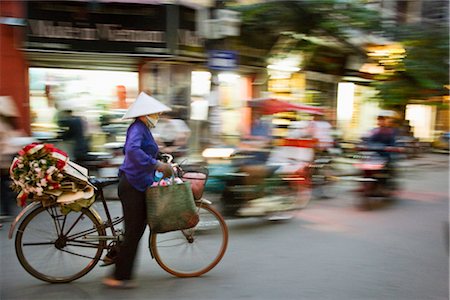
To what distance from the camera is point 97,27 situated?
1037 centimetres

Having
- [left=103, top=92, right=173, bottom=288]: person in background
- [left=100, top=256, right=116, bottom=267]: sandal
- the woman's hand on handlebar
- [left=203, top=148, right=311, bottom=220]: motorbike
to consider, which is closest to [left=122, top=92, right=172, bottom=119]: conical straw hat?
[left=103, top=92, right=173, bottom=288]: person in background

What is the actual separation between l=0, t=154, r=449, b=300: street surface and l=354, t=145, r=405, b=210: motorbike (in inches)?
28.7

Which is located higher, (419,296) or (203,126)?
(203,126)

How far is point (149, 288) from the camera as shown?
4.05m

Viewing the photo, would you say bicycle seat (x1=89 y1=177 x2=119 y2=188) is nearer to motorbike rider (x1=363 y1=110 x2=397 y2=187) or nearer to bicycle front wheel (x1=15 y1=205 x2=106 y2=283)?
bicycle front wheel (x1=15 y1=205 x2=106 y2=283)

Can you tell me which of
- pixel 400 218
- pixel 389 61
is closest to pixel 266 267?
pixel 400 218

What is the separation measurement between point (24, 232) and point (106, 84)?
7.79 m

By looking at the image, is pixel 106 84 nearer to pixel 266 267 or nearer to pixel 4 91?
pixel 4 91

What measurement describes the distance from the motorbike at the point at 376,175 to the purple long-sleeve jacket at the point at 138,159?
4.69 m

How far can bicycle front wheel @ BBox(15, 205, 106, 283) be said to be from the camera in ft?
13.3

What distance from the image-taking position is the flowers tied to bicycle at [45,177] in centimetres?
377

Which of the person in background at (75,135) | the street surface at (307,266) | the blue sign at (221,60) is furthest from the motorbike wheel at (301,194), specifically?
the person in background at (75,135)

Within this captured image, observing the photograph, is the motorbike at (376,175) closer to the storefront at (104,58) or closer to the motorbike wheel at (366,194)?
the motorbike wheel at (366,194)

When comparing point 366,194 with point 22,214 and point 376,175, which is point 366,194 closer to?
point 376,175
